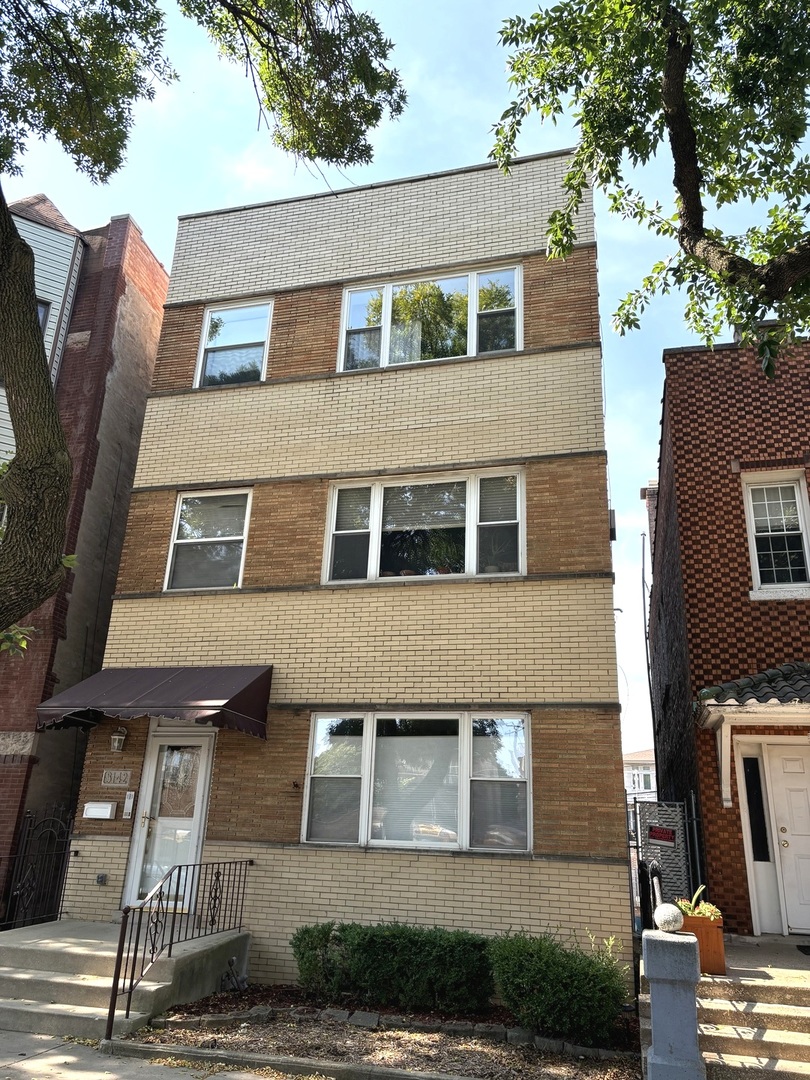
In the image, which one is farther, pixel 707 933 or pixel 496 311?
pixel 496 311

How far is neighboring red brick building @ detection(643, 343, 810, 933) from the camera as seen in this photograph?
981 centimetres

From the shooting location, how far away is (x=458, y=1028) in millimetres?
7848

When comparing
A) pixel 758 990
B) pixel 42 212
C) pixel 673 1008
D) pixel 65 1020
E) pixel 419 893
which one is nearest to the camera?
pixel 673 1008

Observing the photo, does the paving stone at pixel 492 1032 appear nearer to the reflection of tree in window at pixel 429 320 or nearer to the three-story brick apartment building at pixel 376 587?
the three-story brick apartment building at pixel 376 587

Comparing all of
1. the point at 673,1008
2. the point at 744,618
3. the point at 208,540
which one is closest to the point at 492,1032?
the point at 673,1008

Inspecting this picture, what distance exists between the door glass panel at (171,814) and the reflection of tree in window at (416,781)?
259 cm

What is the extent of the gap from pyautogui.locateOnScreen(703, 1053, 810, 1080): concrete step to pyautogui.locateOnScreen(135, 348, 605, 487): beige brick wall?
6701mm

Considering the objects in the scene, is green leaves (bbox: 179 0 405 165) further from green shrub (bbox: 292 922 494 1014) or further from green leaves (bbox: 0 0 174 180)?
green shrub (bbox: 292 922 494 1014)

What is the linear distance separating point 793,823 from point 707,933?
2.83m

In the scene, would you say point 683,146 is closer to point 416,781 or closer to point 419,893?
point 416,781

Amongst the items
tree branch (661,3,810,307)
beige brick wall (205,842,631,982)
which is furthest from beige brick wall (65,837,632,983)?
tree branch (661,3,810,307)

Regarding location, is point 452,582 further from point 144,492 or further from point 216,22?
point 216,22

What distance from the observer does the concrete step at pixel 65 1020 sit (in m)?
7.40

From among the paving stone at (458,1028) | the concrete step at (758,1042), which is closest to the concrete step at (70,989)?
the paving stone at (458,1028)
